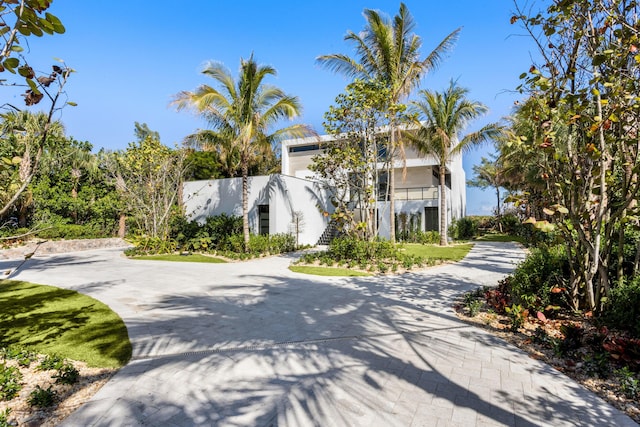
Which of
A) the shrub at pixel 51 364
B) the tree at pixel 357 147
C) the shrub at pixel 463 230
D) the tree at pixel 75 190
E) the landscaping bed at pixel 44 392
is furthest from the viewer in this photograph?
the shrub at pixel 463 230

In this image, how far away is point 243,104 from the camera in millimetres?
13703

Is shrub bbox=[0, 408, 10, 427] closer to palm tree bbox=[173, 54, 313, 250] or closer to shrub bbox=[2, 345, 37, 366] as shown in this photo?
shrub bbox=[2, 345, 37, 366]

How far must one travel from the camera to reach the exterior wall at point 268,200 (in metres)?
16.7

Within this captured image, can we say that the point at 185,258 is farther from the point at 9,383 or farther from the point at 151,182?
the point at 9,383

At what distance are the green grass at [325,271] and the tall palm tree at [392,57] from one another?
→ 4256mm

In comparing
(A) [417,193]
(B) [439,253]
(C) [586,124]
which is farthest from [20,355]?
(A) [417,193]

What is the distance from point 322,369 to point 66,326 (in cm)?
448

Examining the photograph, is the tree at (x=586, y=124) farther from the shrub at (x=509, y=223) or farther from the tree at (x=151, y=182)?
the shrub at (x=509, y=223)

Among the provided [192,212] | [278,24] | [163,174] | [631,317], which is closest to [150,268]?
[163,174]

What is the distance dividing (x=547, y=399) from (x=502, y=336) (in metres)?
1.77

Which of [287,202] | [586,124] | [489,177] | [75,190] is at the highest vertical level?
[489,177]

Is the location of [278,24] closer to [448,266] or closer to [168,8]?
[168,8]

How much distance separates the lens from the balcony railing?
21.4m

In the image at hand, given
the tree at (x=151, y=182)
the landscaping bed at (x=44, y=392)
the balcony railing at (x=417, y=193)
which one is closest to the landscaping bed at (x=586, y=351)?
the landscaping bed at (x=44, y=392)
